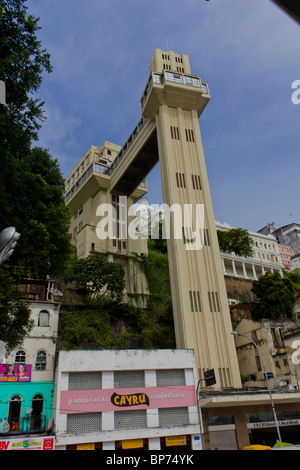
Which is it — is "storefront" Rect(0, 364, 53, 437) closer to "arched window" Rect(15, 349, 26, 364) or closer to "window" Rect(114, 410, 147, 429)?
"arched window" Rect(15, 349, 26, 364)

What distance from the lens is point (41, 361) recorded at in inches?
1188

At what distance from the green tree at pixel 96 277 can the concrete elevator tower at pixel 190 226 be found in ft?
23.9

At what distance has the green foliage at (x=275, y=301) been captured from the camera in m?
44.7

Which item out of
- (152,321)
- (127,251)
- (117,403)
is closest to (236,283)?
(127,251)

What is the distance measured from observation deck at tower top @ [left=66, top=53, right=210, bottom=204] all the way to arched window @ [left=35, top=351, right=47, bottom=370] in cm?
3065

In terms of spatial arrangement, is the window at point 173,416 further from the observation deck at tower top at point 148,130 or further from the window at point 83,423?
the observation deck at tower top at point 148,130

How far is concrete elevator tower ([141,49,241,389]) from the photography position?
34344mm

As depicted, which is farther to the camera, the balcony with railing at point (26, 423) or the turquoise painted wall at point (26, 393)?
the turquoise painted wall at point (26, 393)

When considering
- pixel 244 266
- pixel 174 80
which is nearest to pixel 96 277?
pixel 174 80

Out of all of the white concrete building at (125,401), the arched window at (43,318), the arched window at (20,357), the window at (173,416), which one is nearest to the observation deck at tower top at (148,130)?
the arched window at (43,318)

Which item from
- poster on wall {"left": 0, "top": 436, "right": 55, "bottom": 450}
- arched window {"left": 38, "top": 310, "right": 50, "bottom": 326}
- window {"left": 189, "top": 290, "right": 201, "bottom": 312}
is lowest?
poster on wall {"left": 0, "top": 436, "right": 55, "bottom": 450}

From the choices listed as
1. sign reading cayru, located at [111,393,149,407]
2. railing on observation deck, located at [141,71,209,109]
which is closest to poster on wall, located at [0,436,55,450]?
sign reading cayru, located at [111,393,149,407]

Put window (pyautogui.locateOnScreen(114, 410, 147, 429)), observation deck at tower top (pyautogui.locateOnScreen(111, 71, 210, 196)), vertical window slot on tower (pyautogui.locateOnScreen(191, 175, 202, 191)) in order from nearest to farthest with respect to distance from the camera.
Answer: window (pyautogui.locateOnScreen(114, 410, 147, 429)) < vertical window slot on tower (pyautogui.locateOnScreen(191, 175, 202, 191)) < observation deck at tower top (pyautogui.locateOnScreen(111, 71, 210, 196))

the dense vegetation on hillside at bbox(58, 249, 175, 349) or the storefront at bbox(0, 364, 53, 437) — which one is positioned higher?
the dense vegetation on hillside at bbox(58, 249, 175, 349)
